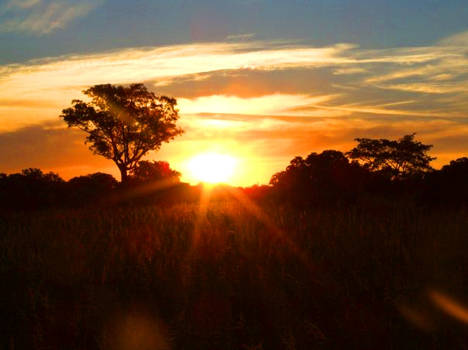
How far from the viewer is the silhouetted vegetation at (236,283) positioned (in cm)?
620

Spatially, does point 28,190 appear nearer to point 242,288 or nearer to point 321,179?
point 321,179

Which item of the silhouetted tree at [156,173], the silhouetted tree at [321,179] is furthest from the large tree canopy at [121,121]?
the silhouetted tree at [321,179]

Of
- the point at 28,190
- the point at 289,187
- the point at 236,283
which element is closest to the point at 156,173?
the point at 28,190

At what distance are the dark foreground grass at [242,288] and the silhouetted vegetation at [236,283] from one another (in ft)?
0.07

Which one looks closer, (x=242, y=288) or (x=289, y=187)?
(x=242, y=288)

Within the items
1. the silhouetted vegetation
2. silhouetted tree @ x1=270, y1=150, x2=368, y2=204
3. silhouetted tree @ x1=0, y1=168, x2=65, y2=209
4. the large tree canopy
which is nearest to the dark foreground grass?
the silhouetted vegetation

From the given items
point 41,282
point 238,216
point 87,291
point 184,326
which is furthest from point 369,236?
point 41,282

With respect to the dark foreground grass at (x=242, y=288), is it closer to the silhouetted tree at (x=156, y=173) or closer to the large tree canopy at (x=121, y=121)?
the silhouetted tree at (x=156, y=173)

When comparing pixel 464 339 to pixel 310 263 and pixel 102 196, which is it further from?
pixel 102 196

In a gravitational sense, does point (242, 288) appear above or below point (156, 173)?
below

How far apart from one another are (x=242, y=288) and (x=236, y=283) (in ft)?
0.44

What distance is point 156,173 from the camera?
98.0 ft

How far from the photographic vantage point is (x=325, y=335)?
6.23m

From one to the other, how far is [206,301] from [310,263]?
77.8 inches
